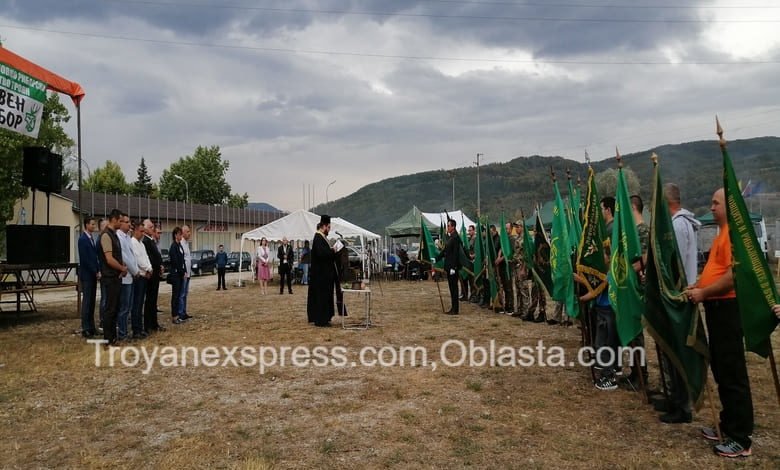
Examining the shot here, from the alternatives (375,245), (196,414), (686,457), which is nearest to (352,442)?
(196,414)

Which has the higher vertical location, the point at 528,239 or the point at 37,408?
the point at 528,239

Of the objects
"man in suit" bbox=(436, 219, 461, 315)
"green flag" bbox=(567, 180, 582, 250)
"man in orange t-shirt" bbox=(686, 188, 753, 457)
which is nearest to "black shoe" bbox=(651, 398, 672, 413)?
"man in orange t-shirt" bbox=(686, 188, 753, 457)

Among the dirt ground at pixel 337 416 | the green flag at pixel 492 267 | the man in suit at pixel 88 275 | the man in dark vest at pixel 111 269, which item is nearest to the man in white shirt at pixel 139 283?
the man in dark vest at pixel 111 269

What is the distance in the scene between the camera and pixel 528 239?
10133mm

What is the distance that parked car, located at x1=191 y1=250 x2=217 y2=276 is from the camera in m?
31.6

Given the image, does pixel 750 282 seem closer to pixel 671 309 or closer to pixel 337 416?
pixel 671 309

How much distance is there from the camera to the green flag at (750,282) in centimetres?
360

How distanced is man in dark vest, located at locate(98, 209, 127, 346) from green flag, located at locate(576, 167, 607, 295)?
6474 mm

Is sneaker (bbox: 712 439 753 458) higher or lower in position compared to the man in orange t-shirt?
lower

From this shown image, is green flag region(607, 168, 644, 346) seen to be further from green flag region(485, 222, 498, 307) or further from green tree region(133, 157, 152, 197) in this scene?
green tree region(133, 157, 152, 197)

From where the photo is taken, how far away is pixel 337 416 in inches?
195

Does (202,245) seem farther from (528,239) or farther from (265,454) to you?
(265,454)

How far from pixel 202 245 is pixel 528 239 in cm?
3631

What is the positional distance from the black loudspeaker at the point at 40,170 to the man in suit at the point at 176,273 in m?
2.74
